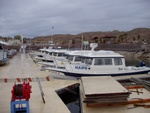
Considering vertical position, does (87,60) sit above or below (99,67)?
above

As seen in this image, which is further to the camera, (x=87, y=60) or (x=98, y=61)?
(x=87, y=60)

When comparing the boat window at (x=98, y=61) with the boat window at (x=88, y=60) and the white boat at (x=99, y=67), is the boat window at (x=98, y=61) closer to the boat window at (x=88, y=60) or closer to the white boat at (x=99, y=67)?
the white boat at (x=99, y=67)

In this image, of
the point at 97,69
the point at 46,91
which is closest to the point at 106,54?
the point at 97,69

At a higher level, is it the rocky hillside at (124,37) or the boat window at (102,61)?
the rocky hillside at (124,37)

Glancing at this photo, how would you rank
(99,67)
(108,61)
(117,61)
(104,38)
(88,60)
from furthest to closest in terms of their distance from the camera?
(104,38)
(88,60)
(117,61)
(108,61)
(99,67)

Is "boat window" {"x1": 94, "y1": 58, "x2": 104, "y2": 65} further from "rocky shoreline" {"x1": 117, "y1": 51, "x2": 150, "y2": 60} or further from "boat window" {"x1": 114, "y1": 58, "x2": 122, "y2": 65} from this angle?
"rocky shoreline" {"x1": 117, "y1": 51, "x2": 150, "y2": 60}

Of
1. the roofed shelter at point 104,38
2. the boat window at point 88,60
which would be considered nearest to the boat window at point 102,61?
the boat window at point 88,60

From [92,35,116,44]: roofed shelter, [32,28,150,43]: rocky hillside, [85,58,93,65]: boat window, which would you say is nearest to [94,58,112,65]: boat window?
[85,58,93,65]: boat window

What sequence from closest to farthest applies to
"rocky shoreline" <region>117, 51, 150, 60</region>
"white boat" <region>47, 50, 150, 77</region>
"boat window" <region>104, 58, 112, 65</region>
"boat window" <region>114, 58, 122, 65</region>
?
"white boat" <region>47, 50, 150, 77</region> < "boat window" <region>104, 58, 112, 65</region> < "boat window" <region>114, 58, 122, 65</region> < "rocky shoreline" <region>117, 51, 150, 60</region>

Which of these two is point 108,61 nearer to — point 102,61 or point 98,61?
point 102,61

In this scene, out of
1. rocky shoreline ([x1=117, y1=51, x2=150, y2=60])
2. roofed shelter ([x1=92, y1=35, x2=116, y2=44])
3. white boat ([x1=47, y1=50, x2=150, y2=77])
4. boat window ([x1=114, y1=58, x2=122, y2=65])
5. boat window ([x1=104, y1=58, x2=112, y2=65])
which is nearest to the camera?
white boat ([x1=47, y1=50, x2=150, y2=77])

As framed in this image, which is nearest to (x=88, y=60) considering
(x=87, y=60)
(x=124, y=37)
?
(x=87, y=60)

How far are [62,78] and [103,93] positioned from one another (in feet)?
24.4

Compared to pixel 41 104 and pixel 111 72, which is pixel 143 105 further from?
pixel 111 72
